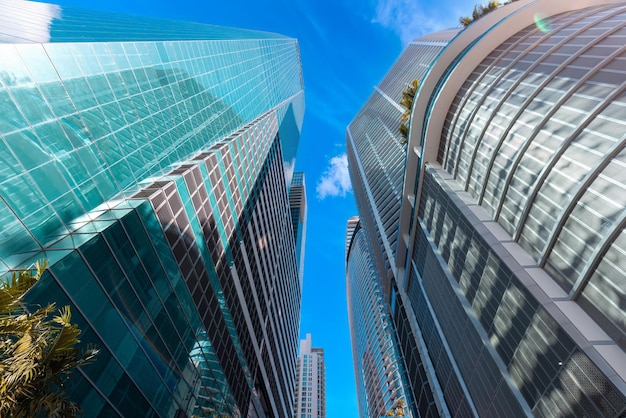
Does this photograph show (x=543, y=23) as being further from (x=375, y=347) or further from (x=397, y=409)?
(x=375, y=347)

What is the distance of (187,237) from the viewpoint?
21.2 metres

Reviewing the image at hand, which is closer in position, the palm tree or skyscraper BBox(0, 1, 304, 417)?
the palm tree

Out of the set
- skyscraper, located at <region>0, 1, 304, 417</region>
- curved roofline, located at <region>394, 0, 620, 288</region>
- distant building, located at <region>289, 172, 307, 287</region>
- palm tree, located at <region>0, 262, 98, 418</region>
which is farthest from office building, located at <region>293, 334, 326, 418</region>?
palm tree, located at <region>0, 262, 98, 418</region>

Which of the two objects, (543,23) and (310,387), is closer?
(543,23)

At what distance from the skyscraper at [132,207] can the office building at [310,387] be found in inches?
5021

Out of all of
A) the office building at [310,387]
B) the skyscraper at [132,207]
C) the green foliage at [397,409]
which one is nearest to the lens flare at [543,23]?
the skyscraper at [132,207]

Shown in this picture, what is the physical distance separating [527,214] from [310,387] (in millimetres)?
171634

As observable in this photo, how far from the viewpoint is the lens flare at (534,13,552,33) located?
22.2 meters

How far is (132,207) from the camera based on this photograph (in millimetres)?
14969

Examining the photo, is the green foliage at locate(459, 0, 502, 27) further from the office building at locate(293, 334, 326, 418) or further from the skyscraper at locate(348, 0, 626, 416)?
the office building at locate(293, 334, 326, 418)

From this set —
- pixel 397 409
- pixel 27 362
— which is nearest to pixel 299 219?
pixel 397 409

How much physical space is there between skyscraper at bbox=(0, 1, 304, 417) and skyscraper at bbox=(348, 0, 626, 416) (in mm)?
19687

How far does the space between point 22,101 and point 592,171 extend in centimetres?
2384

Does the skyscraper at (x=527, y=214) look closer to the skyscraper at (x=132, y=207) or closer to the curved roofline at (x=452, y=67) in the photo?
the curved roofline at (x=452, y=67)
